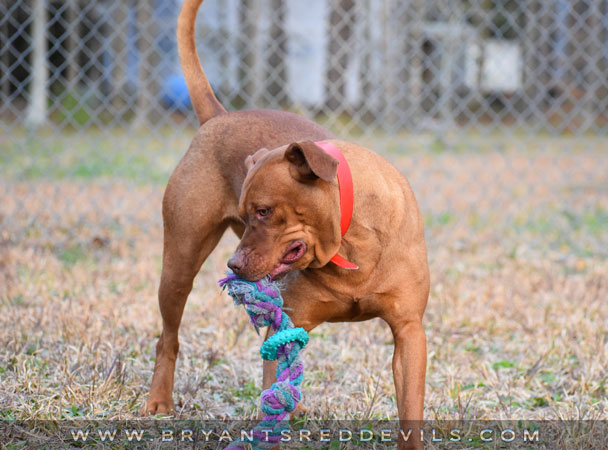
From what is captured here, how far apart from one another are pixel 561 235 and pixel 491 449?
12.3ft

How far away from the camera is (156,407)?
9.54 ft

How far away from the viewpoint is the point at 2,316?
3721 mm

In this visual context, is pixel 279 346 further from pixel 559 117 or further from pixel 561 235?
pixel 559 117

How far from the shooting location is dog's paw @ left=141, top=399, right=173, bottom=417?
287cm

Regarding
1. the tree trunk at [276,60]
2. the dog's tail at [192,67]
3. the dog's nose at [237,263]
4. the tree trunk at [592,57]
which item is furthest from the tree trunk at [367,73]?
the dog's nose at [237,263]

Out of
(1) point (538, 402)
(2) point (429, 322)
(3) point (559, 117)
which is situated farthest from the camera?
(3) point (559, 117)

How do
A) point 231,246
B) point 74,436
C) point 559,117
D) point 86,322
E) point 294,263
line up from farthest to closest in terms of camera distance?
point 559,117, point 231,246, point 86,322, point 74,436, point 294,263

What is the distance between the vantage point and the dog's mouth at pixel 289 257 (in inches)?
91.1

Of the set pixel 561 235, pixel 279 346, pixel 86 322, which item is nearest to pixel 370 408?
pixel 279 346

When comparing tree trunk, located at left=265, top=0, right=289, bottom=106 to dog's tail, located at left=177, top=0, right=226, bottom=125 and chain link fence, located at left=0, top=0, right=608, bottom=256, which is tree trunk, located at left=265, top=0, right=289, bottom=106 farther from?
dog's tail, located at left=177, top=0, right=226, bottom=125

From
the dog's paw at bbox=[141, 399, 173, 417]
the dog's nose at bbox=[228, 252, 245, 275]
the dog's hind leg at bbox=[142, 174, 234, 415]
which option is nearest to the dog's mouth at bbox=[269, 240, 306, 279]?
the dog's nose at bbox=[228, 252, 245, 275]

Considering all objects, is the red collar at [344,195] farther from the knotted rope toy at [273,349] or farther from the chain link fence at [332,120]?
the chain link fence at [332,120]

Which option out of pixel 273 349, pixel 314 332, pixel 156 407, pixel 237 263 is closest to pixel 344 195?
pixel 237 263

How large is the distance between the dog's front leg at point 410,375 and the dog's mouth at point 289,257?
1.49 ft
